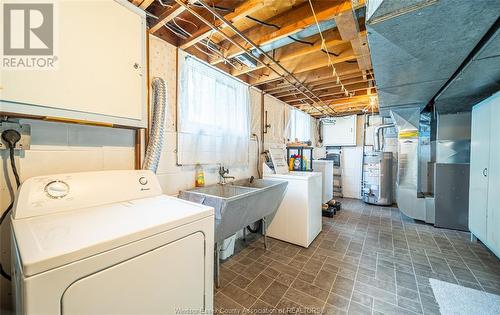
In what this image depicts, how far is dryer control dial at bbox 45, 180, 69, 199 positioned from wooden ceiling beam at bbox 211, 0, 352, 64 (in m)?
1.80

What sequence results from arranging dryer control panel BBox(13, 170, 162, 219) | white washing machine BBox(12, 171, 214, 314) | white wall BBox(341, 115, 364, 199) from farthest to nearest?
white wall BBox(341, 115, 364, 199), dryer control panel BBox(13, 170, 162, 219), white washing machine BBox(12, 171, 214, 314)

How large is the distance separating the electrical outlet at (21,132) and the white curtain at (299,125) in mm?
3797

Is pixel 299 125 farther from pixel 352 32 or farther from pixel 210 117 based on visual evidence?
pixel 352 32

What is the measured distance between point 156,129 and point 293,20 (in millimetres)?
1447

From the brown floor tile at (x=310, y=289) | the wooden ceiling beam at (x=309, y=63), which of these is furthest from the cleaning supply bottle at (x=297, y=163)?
the brown floor tile at (x=310, y=289)

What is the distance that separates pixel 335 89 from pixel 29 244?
3966 mm

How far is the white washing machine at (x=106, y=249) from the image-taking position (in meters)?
0.58

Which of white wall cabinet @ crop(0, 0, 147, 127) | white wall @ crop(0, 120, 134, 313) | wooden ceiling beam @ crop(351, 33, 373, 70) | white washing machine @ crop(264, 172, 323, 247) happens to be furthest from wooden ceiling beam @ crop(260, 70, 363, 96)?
white wall @ crop(0, 120, 134, 313)

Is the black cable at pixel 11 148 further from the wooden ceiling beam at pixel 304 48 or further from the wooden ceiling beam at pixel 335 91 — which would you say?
the wooden ceiling beam at pixel 335 91

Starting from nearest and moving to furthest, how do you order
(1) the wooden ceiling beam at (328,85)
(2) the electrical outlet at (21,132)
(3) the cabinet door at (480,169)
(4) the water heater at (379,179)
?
(2) the electrical outlet at (21,132) → (3) the cabinet door at (480,169) → (1) the wooden ceiling beam at (328,85) → (4) the water heater at (379,179)

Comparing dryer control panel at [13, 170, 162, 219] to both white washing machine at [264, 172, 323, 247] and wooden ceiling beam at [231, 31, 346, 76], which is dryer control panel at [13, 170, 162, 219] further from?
wooden ceiling beam at [231, 31, 346, 76]

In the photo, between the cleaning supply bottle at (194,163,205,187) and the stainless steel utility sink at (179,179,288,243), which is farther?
the cleaning supply bottle at (194,163,205,187)

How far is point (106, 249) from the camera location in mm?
672

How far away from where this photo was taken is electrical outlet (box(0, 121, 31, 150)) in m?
1.01
